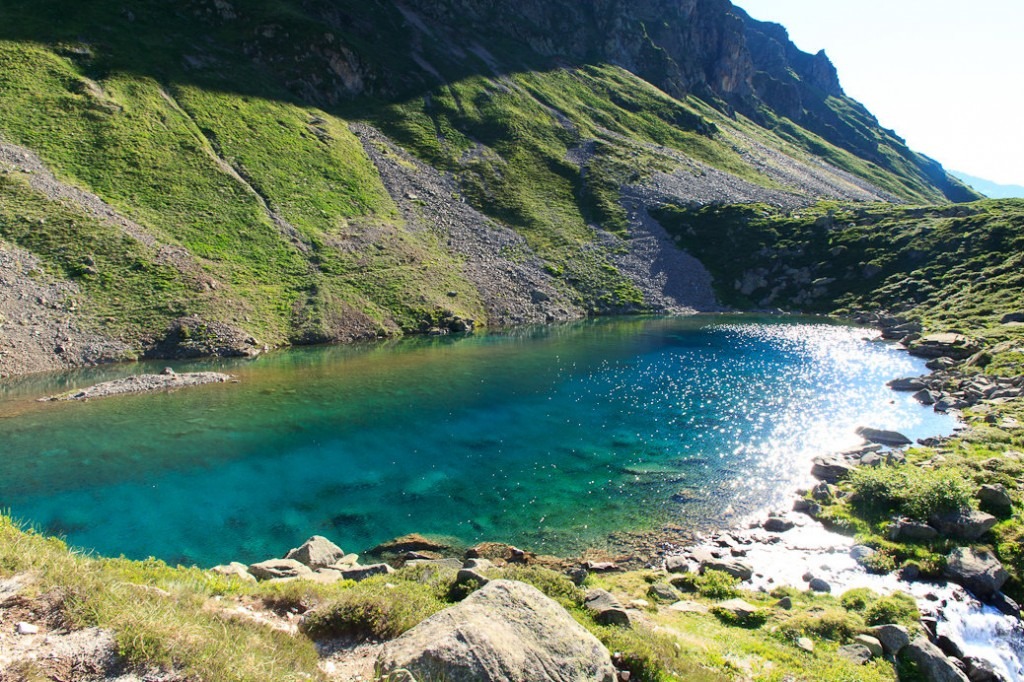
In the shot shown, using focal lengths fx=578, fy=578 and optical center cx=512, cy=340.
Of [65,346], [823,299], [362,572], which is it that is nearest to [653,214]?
[823,299]

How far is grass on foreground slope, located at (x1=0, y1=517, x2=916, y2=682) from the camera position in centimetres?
880

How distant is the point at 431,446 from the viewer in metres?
34.4

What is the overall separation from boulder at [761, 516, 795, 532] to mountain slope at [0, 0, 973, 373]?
53.3m

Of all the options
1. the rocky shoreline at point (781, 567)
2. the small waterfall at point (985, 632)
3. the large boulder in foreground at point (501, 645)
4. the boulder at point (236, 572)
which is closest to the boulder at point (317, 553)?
the rocky shoreline at point (781, 567)

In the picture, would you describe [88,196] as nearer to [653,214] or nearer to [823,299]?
[653,214]

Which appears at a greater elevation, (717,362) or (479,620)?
(479,620)

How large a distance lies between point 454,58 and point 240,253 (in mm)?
102628

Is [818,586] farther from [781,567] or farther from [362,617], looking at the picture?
[362,617]

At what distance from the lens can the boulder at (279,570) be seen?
59.3ft

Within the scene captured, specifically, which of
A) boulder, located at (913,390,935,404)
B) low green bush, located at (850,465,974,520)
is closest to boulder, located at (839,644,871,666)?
low green bush, located at (850,465,974,520)

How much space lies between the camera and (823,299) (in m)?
93.4

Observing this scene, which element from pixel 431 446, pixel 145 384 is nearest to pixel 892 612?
pixel 431 446

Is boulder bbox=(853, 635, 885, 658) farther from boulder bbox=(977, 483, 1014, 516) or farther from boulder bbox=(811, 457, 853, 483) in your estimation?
boulder bbox=(811, 457, 853, 483)

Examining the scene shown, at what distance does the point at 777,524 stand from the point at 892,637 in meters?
8.99
